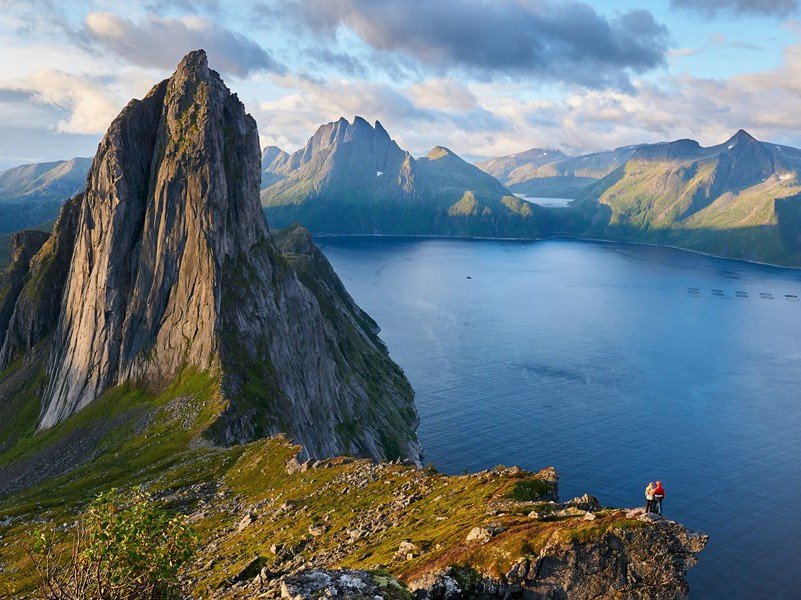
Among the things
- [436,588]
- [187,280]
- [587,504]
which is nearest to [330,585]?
[436,588]

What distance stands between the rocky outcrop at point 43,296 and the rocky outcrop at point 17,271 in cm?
735

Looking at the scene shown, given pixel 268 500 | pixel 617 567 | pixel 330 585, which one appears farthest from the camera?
pixel 268 500

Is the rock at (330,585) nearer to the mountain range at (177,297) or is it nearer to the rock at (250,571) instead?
the rock at (250,571)

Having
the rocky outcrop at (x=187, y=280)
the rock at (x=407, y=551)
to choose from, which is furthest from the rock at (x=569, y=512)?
the rocky outcrop at (x=187, y=280)

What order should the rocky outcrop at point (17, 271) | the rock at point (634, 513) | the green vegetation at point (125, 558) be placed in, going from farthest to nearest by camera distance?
1. the rocky outcrop at point (17, 271)
2. the rock at point (634, 513)
3. the green vegetation at point (125, 558)

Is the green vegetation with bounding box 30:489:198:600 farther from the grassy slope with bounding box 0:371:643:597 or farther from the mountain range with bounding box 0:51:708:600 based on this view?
the grassy slope with bounding box 0:371:643:597

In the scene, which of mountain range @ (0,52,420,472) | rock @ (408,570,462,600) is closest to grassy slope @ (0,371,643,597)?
rock @ (408,570,462,600)

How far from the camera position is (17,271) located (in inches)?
6329

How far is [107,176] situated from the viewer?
13112cm

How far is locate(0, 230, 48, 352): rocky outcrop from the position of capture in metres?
157

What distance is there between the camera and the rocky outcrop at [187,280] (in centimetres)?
11638

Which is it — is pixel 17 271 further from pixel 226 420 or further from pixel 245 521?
Answer: pixel 245 521

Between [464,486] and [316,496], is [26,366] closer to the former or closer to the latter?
[316,496]

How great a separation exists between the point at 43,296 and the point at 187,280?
49.4 metres
